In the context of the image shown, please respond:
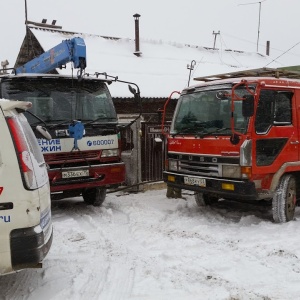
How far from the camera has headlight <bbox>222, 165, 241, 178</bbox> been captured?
20.4 feet

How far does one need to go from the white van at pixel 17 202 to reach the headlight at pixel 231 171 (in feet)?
11.5

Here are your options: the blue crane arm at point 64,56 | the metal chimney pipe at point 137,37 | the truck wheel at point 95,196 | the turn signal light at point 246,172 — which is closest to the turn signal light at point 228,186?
the turn signal light at point 246,172

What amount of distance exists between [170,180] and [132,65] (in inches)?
431

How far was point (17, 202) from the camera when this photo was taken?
3.46 m

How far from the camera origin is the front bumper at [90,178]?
22.3 feet

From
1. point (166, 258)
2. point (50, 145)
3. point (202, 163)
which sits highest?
point (50, 145)

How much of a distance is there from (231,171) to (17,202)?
378 cm

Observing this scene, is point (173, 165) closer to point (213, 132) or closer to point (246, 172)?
point (213, 132)

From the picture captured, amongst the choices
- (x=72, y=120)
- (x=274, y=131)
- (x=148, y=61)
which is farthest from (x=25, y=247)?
(x=148, y=61)

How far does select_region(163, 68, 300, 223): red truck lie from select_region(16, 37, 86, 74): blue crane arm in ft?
6.96

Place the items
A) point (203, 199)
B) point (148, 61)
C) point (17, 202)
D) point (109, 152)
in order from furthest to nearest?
point (148, 61) < point (203, 199) < point (109, 152) < point (17, 202)

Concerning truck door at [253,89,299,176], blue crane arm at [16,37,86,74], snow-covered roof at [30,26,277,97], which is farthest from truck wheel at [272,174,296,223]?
snow-covered roof at [30,26,277,97]

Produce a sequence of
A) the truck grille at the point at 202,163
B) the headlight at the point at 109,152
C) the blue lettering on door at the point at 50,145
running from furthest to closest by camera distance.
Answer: the headlight at the point at 109,152 < the blue lettering on door at the point at 50,145 < the truck grille at the point at 202,163

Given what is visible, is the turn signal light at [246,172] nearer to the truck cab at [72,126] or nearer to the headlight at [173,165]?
the headlight at [173,165]
